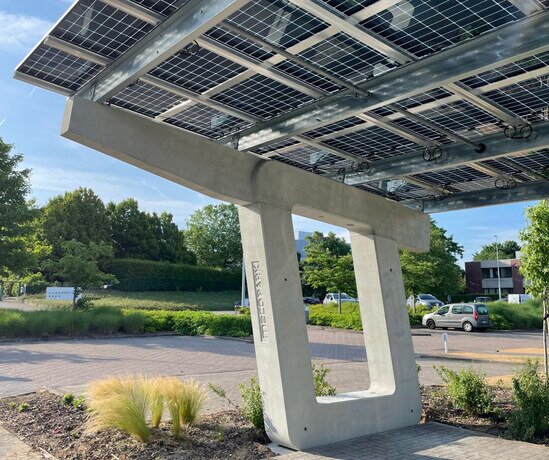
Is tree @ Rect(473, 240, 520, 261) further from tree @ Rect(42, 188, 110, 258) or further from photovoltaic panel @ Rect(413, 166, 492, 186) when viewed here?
photovoltaic panel @ Rect(413, 166, 492, 186)

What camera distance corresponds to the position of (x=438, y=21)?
452 cm

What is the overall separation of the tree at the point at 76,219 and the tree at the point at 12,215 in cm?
3087

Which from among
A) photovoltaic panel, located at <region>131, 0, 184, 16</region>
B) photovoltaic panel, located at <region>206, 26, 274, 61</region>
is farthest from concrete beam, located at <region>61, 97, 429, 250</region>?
photovoltaic panel, located at <region>206, 26, 274, 61</region>

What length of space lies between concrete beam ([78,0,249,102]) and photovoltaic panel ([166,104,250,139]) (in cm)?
111

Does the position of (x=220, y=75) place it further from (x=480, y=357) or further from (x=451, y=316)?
(x=451, y=316)

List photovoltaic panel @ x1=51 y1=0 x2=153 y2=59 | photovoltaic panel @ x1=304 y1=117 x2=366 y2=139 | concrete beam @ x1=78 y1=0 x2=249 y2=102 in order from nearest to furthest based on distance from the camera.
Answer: concrete beam @ x1=78 y1=0 x2=249 y2=102, photovoltaic panel @ x1=51 y1=0 x2=153 y2=59, photovoltaic panel @ x1=304 y1=117 x2=366 y2=139

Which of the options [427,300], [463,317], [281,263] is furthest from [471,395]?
[427,300]

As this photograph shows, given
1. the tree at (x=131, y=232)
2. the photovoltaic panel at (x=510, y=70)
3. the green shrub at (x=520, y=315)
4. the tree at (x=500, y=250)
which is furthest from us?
the tree at (x=500, y=250)

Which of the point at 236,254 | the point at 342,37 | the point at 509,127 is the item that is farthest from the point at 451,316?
the point at 236,254

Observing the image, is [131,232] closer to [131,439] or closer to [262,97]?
[131,439]

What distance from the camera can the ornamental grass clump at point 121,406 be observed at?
6.61 m

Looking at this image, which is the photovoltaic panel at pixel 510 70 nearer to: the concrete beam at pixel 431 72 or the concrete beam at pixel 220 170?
the concrete beam at pixel 431 72

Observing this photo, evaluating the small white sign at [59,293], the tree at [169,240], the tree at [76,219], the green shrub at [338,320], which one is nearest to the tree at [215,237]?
the tree at [169,240]

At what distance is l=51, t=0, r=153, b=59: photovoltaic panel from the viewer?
187 inches
